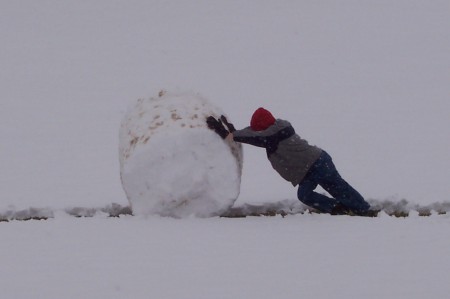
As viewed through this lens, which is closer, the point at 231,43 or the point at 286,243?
the point at 286,243

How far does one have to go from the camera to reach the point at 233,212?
27.5 ft

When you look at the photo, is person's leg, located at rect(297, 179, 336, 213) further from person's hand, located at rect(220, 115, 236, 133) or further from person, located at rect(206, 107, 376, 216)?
person's hand, located at rect(220, 115, 236, 133)

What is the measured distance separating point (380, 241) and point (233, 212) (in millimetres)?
2130

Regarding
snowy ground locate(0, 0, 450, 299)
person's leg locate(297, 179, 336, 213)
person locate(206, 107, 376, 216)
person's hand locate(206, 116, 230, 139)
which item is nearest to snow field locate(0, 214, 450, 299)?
snowy ground locate(0, 0, 450, 299)

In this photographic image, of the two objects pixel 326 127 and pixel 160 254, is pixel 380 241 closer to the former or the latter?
pixel 160 254

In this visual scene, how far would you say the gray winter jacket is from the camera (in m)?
7.56

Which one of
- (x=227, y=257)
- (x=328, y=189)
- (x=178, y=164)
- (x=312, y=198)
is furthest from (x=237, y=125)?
(x=227, y=257)

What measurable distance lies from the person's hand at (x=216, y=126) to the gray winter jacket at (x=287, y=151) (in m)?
0.29

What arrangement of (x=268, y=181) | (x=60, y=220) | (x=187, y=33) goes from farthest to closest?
(x=187, y=33) < (x=268, y=181) < (x=60, y=220)

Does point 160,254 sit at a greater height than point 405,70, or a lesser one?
lesser

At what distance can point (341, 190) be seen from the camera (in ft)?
25.8

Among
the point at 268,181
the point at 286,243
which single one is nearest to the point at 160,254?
the point at 286,243

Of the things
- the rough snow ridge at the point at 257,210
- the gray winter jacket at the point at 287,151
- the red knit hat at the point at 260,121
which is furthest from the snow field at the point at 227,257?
the red knit hat at the point at 260,121

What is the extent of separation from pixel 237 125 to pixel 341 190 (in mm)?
5074
